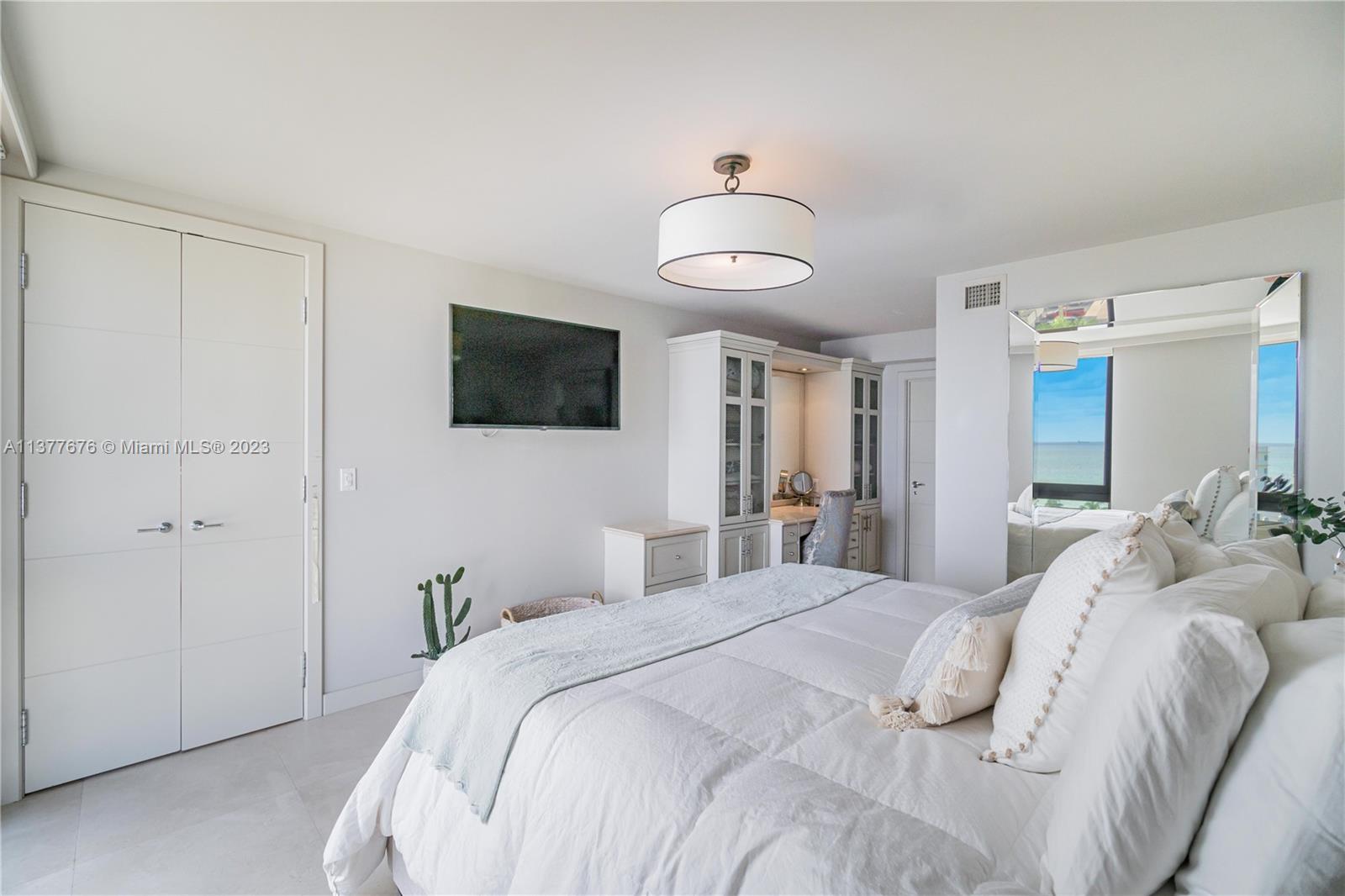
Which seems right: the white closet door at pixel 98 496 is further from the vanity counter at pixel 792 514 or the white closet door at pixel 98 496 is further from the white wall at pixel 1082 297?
the white wall at pixel 1082 297

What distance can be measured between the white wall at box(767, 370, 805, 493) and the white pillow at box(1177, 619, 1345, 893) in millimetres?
4877

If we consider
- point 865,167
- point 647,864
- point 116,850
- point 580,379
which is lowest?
point 116,850

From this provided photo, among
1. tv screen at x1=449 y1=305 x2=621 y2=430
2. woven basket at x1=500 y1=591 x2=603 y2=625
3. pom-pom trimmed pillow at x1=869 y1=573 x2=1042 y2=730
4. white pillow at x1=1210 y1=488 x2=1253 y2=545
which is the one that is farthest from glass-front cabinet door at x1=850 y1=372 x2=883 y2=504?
pom-pom trimmed pillow at x1=869 y1=573 x2=1042 y2=730

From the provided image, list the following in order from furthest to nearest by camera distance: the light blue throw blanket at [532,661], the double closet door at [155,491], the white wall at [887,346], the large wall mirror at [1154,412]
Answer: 1. the white wall at [887,346]
2. the large wall mirror at [1154,412]
3. the double closet door at [155,491]
4. the light blue throw blanket at [532,661]

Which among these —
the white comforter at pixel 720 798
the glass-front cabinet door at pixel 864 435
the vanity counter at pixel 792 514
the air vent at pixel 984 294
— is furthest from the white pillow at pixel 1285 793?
the glass-front cabinet door at pixel 864 435

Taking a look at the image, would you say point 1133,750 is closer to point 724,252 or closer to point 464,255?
point 724,252

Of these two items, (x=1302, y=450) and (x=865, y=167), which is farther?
(x=1302, y=450)

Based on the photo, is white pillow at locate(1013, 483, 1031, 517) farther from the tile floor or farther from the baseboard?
the baseboard

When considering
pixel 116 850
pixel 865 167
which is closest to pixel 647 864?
pixel 116 850

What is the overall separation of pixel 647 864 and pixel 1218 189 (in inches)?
128

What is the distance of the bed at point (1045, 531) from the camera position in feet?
10.5

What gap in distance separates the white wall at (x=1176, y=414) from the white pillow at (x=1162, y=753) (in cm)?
273

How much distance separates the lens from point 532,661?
1.63m

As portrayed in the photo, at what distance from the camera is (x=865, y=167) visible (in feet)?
7.39
